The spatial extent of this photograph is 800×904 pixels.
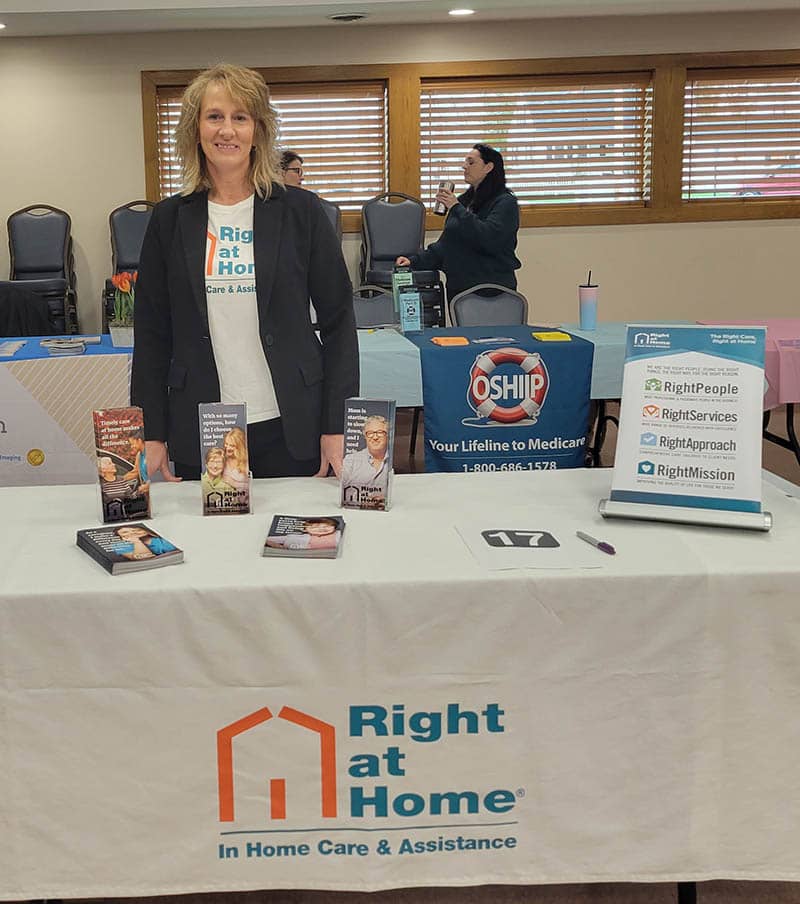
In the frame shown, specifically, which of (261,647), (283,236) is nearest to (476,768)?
(261,647)

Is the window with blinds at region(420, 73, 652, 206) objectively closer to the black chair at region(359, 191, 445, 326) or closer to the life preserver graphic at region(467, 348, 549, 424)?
the black chair at region(359, 191, 445, 326)

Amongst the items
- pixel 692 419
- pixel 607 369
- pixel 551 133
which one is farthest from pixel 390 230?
pixel 692 419

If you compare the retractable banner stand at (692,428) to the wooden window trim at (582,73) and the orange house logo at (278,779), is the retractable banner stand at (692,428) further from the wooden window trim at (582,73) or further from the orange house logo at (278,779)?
the wooden window trim at (582,73)

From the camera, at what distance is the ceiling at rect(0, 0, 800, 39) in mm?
6195

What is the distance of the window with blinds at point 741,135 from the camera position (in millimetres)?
7742

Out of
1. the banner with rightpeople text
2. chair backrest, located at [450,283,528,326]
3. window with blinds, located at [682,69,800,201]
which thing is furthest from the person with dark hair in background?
the banner with rightpeople text

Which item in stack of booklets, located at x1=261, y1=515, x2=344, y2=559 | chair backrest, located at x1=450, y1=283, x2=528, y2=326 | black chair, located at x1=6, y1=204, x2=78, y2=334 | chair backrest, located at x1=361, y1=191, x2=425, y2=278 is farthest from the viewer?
black chair, located at x1=6, y1=204, x2=78, y2=334

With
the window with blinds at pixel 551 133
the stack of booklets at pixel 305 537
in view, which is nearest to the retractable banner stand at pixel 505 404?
the stack of booklets at pixel 305 537

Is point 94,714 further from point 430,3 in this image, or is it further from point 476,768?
point 430,3

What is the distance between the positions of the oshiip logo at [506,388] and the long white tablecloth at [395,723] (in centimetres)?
163

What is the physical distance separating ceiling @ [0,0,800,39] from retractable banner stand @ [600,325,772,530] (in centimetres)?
512

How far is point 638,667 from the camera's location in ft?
5.11

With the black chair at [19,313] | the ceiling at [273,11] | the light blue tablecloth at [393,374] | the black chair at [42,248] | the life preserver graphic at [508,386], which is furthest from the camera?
the black chair at [42,248]

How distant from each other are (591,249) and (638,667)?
6.67 metres
